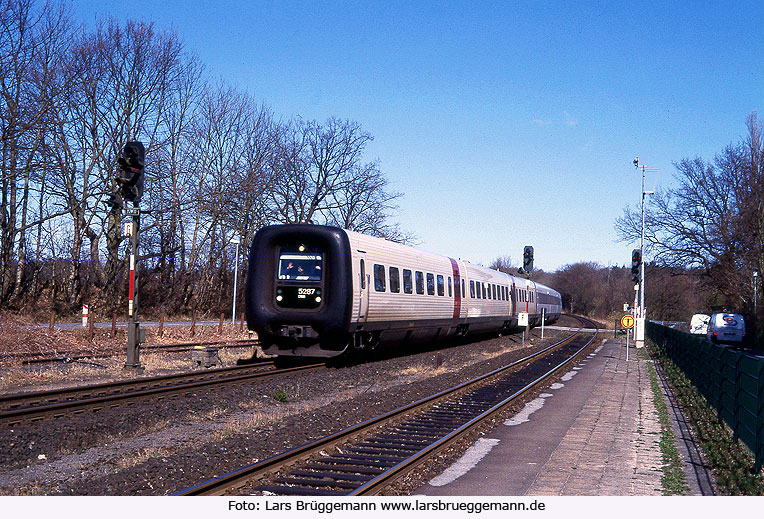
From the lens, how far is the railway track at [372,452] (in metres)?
6.85

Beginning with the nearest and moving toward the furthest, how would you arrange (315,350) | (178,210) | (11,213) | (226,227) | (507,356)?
(315,350) < (507,356) < (11,213) < (178,210) < (226,227)

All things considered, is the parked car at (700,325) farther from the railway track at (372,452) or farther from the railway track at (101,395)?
the railway track at (101,395)

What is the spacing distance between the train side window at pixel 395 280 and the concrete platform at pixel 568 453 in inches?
230

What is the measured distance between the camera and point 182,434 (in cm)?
980

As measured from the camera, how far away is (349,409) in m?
11.8

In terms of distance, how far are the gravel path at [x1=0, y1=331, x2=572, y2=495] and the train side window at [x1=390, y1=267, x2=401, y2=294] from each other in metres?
4.29

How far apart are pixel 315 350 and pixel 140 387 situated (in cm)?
475

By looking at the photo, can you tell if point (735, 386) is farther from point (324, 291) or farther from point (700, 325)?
point (700, 325)

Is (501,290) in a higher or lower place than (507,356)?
higher

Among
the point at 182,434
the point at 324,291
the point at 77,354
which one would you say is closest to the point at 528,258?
the point at 324,291

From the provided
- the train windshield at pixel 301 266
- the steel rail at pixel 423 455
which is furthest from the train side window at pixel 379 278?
the steel rail at pixel 423 455

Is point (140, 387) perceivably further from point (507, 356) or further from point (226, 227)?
point (226, 227)

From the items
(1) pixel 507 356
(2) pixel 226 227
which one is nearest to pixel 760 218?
(1) pixel 507 356

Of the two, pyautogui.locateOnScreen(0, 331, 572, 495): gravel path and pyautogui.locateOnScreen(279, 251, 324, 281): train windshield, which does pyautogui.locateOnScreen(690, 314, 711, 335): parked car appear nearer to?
pyautogui.locateOnScreen(0, 331, 572, 495): gravel path
